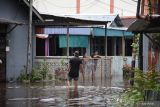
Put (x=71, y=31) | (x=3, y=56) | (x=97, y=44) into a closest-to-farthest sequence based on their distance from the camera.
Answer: (x=3, y=56) < (x=71, y=31) < (x=97, y=44)

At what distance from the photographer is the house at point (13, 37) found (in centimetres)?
3072

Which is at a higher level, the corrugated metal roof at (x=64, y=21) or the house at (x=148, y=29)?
the corrugated metal roof at (x=64, y=21)

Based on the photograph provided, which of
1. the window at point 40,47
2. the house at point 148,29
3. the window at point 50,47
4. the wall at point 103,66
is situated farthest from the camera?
the window at point 50,47

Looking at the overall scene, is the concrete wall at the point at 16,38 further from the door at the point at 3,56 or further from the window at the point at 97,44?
the window at the point at 97,44

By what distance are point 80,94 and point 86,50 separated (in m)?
18.3

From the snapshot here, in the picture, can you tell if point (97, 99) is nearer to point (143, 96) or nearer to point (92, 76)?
point (143, 96)

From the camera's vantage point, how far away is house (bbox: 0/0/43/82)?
30.7m

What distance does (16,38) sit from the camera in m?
31.6

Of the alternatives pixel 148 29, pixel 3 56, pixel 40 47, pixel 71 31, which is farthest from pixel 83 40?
pixel 148 29

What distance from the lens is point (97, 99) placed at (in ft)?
67.8

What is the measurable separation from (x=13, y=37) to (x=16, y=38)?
0.21 metres

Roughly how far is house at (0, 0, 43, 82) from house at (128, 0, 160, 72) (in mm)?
9833

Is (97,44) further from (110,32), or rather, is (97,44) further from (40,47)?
(40,47)

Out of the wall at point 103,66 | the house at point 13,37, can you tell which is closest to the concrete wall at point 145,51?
the wall at point 103,66
